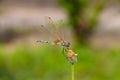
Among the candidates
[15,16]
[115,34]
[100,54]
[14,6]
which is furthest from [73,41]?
[14,6]

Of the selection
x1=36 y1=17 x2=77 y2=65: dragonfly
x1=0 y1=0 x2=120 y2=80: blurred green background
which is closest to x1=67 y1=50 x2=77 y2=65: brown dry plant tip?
x1=36 y1=17 x2=77 y2=65: dragonfly

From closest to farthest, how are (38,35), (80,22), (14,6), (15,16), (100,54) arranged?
(100,54) < (80,22) < (38,35) < (15,16) < (14,6)

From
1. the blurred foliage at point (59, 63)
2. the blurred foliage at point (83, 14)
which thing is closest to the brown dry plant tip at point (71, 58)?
the blurred foliage at point (59, 63)

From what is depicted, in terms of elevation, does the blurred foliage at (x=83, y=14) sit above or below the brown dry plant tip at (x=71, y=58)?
below

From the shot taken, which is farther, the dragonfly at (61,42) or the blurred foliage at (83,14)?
the blurred foliage at (83,14)

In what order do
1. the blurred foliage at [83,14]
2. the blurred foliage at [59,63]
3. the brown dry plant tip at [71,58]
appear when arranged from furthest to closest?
the blurred foliage at [83,14] → the blurred foliage at [59,63] → the brown dry plant tip at [71,58]

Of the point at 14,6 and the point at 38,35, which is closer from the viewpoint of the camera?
the point at 38,35

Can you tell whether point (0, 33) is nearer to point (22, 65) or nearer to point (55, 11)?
point (55, 11)

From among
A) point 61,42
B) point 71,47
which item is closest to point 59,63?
point 71,47

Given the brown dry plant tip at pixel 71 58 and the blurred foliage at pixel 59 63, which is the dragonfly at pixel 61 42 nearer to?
the brown dry plant tip at pixel 71 58
